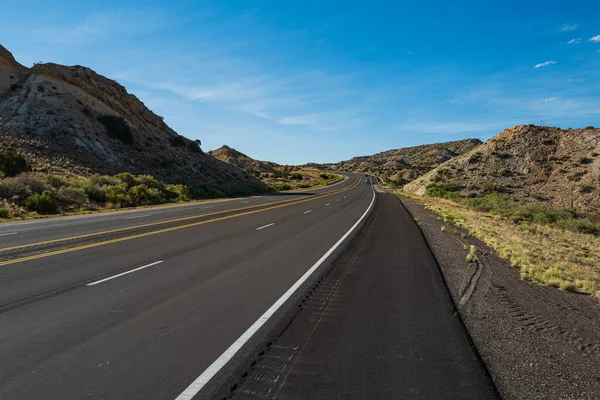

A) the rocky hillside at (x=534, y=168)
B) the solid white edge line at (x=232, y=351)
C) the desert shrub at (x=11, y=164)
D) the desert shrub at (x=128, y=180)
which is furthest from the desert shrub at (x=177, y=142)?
the solid white edge line at (x=232, y=351)

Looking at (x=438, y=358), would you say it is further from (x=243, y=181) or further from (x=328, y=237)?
(x=243, y=181)

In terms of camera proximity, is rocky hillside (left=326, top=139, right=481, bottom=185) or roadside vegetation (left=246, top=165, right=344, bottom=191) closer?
roadside vegetation (left=246, top=165, right=344, bottom=191)

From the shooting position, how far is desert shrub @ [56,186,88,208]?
24.8m

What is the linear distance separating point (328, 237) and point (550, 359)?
9256 mm

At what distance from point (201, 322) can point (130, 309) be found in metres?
1.27

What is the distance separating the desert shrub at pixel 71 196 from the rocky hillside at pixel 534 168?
129 feet

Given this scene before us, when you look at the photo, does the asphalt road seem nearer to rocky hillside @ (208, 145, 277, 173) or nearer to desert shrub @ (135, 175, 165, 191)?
desert shrub @ (135, 175, 165, 191)

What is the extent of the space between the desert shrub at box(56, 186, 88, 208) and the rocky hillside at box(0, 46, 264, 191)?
471 inches

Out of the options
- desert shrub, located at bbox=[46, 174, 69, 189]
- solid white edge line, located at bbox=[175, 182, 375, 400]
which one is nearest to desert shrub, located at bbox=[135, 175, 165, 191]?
desert shrub, located at bbox=[46, 174, 69, 189]

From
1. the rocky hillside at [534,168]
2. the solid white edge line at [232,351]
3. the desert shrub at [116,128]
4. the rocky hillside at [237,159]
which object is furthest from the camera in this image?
the rocky hillside at [237,159]

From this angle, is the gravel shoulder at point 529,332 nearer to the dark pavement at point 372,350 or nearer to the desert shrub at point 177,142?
the dark pavement at point 372,350

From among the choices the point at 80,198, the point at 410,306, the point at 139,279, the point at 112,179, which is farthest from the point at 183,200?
the point at 410,306

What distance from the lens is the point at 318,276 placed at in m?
7.91

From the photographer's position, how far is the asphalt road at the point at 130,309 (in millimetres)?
3727
